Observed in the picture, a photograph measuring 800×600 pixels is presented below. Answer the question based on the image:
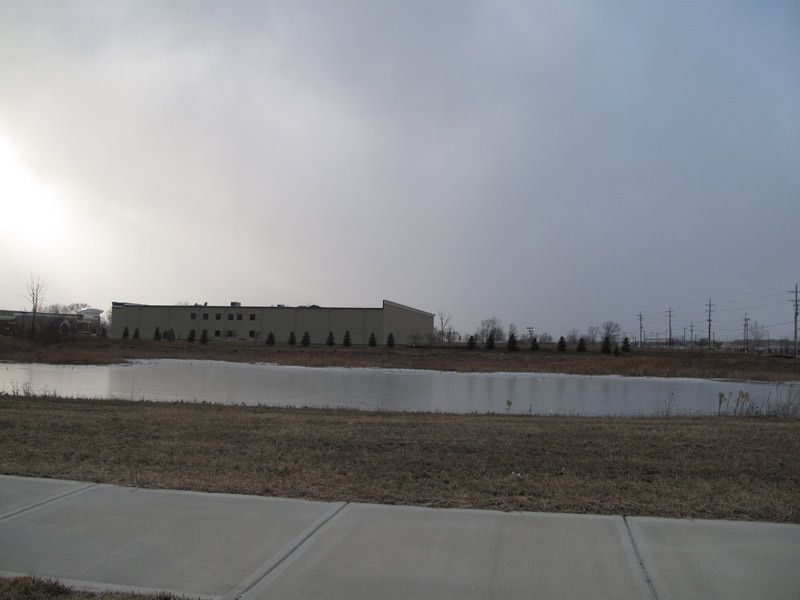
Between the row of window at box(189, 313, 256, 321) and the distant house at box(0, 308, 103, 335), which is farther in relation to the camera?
the row of window at box(189, 313, 256, 321)

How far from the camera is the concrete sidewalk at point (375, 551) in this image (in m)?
3.67

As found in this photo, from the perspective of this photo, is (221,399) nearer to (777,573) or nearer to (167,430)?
(167,430)

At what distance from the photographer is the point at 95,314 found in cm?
12888

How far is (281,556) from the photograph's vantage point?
4.08 m

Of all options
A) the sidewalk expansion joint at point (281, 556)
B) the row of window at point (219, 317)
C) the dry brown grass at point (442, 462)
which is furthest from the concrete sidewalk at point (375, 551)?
the row of window at point (219, 317)

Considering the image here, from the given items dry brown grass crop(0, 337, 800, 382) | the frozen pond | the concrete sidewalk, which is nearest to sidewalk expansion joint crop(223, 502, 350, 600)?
the concrete sidewalk

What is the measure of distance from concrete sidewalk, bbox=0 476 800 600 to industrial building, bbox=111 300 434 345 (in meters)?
73.4

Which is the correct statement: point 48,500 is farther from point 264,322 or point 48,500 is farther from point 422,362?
point 264,322

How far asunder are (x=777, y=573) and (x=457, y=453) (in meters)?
3.81

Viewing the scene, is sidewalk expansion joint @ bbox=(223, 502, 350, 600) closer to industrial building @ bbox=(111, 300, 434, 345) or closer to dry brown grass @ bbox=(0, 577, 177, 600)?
dry brown grass @ bbox=(0, 577, 177, 600)

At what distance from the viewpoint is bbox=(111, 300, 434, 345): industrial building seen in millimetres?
80438

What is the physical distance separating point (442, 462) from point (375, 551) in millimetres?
2653

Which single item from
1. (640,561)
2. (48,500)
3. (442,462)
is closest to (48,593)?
(48,500)

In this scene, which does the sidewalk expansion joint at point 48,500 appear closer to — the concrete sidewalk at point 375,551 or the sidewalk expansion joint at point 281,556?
the concrete sidewalk at point 375,551
